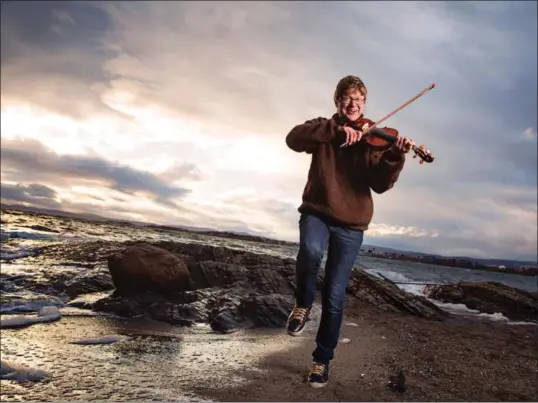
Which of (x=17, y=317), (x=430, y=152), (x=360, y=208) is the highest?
(x=430, y=152)

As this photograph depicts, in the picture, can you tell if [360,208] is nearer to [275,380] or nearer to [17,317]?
[275,380]

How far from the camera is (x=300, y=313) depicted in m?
3.19

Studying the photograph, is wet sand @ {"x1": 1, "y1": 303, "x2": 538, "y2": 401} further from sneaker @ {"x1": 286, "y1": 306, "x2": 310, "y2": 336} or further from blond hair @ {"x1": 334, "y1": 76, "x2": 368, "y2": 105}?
blond hair @ {"x1": 334, "y1": 76, "x2": 368, "y2": 105}

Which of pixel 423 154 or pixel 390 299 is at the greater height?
→ pixel 423 154

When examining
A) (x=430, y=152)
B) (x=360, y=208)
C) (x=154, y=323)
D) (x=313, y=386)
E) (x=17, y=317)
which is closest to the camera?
(x=430, y=152)

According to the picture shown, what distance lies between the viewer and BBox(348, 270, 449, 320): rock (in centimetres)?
901

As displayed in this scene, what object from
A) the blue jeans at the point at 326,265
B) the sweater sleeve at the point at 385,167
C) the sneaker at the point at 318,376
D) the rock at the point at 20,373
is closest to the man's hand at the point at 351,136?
the sweater sleeve at the point at 385,167

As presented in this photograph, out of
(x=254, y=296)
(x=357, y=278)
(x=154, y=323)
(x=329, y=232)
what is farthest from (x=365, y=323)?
(x=329, y=232)

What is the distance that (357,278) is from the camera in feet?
34.9

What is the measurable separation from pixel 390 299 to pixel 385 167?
22.7ft

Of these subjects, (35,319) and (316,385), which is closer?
(316,385)

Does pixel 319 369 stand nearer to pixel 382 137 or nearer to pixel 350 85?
pixel 382 137

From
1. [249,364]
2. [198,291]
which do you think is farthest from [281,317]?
[249,364]

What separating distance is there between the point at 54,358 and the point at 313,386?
2.70 metres
